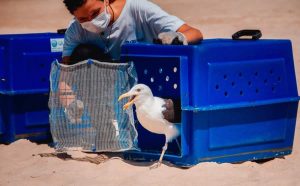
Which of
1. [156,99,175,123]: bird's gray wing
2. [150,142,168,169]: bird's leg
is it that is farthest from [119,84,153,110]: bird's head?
[150,142,168,169]: bird's leg

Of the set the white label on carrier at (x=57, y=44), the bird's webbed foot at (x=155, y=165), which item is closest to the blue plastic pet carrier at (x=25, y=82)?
the white label on carrier at (x=57, y=44)

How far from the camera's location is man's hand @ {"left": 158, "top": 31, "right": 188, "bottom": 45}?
3.78m

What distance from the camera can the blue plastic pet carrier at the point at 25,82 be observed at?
4559mm

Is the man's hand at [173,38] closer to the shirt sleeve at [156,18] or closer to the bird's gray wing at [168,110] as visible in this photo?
the shirt sleeve at [156,18]

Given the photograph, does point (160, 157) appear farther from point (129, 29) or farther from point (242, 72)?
point (129, 29)

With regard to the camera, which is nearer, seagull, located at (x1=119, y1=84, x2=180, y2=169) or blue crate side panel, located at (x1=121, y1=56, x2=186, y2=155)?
seagull, located at (x1=119, y1=84, x2=180, y2=169)

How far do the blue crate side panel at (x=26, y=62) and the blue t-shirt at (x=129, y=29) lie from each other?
10.5 inches

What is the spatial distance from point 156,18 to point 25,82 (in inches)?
46.6

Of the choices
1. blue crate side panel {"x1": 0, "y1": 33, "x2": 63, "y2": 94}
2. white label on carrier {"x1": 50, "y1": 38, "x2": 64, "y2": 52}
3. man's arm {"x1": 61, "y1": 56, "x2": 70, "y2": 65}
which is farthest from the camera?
white label on carrier {"x1": 50, "y1": 38, "x2": 64, "y2": 52}

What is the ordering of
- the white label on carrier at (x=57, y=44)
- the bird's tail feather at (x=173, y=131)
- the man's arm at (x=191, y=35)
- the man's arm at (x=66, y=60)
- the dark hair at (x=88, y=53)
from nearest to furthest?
the bird's tail feather at (x=173, y=131), the man's arm at (x=191, y=35), the dark hair at (x=88, y=53), the man's arm at (x=66, y=60), the white label on carrier at (x=57, y=44)

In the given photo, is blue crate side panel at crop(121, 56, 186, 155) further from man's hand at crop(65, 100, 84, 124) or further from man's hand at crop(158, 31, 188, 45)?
man's hand at crop(65, 100, 84, 124)

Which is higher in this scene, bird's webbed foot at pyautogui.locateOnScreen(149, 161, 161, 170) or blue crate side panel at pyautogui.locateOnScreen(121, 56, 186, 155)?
blue crate side panel at pyautogui.locateOnScreen(121, 56, 186, 155)

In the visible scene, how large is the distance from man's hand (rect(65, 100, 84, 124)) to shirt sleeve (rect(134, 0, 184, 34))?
2.54 ft

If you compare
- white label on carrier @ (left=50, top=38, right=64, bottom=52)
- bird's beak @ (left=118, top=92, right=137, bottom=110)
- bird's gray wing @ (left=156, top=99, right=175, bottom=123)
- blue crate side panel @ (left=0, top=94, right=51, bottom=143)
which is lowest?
blue crate side panel @ (left=0, top=94, right=51, bottom=143)
